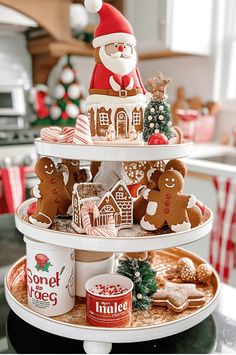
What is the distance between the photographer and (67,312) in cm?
68

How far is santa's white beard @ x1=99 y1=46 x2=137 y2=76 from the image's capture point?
715mm

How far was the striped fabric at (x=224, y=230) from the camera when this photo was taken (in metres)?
1.80

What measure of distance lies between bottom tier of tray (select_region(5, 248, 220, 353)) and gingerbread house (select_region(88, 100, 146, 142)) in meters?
0.31

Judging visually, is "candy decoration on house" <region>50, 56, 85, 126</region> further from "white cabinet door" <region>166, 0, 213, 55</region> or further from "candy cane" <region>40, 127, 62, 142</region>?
"candy cane" <region>40, 127, 62, 142</region>

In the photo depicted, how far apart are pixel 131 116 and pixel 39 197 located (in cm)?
23

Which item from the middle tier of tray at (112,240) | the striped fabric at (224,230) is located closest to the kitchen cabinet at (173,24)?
the striped fabric at (224,230)

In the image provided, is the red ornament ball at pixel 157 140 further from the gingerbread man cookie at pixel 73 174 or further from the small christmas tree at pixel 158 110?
the gingerbread man cookie at pixel 73 174

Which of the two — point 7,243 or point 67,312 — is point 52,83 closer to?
point 7,243

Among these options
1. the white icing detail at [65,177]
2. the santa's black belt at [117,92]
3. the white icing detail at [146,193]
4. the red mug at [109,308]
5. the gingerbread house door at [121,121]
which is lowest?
the red mug at [109,308]

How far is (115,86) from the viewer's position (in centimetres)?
72

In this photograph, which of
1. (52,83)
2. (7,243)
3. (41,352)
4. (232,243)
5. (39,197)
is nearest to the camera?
(41,352)

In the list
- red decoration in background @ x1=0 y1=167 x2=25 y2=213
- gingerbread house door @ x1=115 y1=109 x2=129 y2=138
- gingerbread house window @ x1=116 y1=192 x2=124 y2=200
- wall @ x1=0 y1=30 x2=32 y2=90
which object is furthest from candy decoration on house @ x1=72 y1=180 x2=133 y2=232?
wall @ x1=0 y1=30 x2=32 y2=90

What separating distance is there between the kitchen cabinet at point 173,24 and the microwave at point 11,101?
0.89m

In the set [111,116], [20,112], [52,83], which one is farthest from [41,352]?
[52,83]
